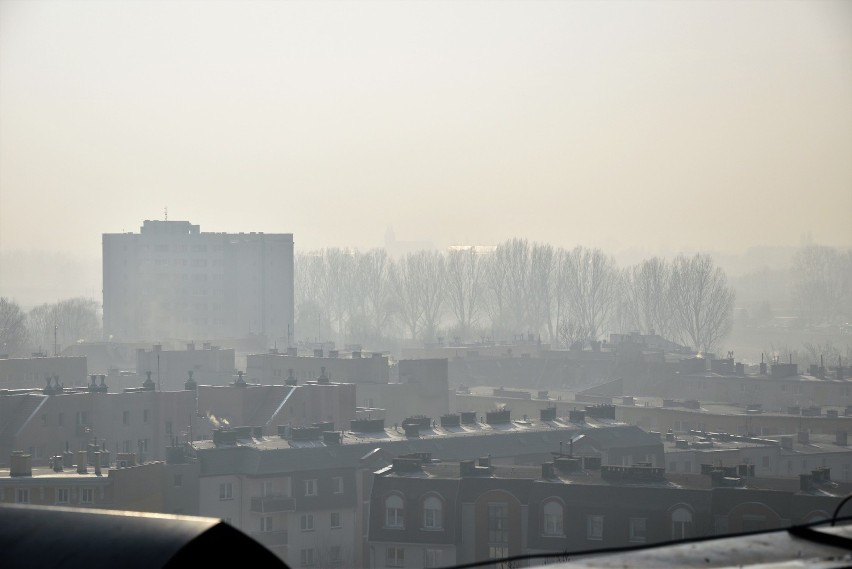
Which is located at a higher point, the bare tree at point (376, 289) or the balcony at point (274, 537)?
the bare tree at point (376, 289)

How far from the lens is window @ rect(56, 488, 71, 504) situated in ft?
69.8

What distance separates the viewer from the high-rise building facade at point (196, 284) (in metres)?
68.8

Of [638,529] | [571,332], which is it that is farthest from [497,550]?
[571,332]

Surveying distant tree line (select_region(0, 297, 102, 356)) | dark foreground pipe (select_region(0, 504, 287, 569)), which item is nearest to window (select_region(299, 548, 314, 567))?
dark foreground pipe (select_region(0, 504, 287, 569))

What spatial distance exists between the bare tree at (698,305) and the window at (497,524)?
155ft

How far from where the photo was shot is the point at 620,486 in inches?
770

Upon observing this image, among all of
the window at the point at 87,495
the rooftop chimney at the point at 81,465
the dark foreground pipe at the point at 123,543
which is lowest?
the window at the point at 87,495

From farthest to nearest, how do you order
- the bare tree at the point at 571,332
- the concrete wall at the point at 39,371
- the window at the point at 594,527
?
the bare tree at the point at 571,332
the concrete wall at the point at 39,371
the window at the point at 594,527

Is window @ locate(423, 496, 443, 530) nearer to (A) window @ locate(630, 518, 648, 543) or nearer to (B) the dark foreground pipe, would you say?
(A) window @ locate(630, 518, 648, 543)

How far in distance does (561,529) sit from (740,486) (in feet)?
9.47

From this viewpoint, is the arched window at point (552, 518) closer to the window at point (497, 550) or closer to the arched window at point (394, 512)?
the window at point (497, 550)

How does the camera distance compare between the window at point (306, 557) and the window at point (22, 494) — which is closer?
the window at point (22, 494)

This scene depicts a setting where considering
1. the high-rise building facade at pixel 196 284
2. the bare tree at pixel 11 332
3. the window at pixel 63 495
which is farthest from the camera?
the high-rise building facade at pixel 196 284

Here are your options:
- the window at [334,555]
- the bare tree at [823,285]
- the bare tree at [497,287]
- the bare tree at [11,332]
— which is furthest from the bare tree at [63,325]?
the bare tree at [823,285]
